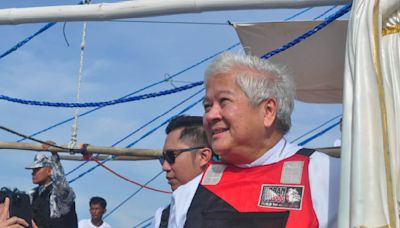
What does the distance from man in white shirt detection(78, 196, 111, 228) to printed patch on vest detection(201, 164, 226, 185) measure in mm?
5932

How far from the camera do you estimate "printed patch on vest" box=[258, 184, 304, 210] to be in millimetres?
2742

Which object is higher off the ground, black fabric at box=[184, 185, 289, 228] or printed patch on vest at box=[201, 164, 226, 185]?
printed patch on vest at box=[201, 164, 226, 185]

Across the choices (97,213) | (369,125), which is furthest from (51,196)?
(369,125)

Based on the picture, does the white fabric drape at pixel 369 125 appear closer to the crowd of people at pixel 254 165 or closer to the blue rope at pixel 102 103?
the crowd of people at pixel 254 165

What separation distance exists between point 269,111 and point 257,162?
0.23 meters

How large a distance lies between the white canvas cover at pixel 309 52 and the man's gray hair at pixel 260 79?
2288 mm

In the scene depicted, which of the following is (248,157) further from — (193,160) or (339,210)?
(193,160)

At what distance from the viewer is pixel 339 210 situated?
8.24ft

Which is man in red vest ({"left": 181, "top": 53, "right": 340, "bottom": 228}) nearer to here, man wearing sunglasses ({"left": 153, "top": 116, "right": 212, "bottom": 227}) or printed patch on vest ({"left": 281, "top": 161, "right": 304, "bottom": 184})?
printed patch on vest ({"left": 281, "top": 161, "right": 304, "bottom": 184})

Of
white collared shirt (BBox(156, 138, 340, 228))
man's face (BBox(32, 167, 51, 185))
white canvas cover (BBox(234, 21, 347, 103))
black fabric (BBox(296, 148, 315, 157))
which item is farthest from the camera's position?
man's face (BBox(32, 167, 51, 185))

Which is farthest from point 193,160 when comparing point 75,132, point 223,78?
point 75,132

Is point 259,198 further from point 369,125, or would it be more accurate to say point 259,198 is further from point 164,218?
point 164,218

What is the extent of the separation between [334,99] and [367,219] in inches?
155

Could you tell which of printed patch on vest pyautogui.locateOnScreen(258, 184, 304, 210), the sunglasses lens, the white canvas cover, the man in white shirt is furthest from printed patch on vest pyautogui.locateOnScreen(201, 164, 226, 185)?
the man in white shirt
